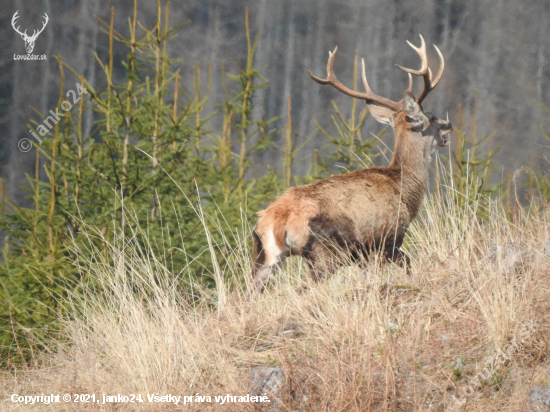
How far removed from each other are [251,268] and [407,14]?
13.7 meters

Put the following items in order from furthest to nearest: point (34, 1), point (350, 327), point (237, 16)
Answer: point (237, 16) < point (34, 1) < point (350, 327)

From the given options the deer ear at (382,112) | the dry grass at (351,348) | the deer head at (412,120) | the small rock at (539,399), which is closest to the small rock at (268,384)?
the dry grass at (351,348)

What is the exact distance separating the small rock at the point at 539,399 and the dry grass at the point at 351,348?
0.23ft

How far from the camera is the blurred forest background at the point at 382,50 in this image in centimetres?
1576

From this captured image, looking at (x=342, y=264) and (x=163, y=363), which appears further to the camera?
(x=342, y=264)

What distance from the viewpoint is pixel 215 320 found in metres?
4.18

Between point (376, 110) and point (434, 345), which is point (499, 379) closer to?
point (434, 345)

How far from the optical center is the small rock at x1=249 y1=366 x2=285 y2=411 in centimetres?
314

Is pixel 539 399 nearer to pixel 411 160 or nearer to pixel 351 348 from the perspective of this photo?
pixel 351 348

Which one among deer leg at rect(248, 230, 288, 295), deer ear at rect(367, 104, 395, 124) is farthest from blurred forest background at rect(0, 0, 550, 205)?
deer leg at rect(248, 230, 288, 295)

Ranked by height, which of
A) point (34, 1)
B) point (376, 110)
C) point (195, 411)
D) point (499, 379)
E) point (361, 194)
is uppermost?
point (34, 1)

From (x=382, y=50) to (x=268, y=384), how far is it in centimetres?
1443

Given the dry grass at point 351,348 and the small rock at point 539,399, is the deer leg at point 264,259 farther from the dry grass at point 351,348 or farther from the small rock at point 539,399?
the small rock at point 539,399

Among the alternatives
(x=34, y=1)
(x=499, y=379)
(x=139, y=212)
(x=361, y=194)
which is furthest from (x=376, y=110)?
(x=34, y=1)
